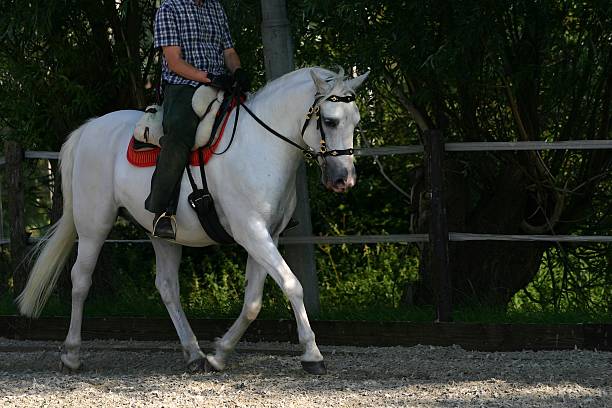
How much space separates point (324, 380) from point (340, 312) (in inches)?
77.9

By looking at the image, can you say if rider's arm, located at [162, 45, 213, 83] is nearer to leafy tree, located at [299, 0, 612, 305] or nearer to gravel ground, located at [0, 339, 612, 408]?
leafy tree, located at [299, 0, 612, 305]

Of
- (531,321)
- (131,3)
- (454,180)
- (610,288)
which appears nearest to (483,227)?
(454,180)

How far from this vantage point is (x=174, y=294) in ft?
25.7

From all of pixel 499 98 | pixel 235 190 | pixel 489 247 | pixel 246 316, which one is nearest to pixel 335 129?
pixel 235 190

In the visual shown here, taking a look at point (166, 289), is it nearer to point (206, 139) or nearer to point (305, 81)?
point (206, 139)

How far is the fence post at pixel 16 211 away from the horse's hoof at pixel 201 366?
103 inches

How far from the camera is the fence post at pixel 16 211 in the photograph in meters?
9.34

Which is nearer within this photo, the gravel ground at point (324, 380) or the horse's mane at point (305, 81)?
the gravel ground at point (324, 380)

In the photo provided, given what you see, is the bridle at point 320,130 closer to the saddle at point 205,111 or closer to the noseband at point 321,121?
the noseband at point 321,121

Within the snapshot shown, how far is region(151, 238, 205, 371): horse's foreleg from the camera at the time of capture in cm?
749

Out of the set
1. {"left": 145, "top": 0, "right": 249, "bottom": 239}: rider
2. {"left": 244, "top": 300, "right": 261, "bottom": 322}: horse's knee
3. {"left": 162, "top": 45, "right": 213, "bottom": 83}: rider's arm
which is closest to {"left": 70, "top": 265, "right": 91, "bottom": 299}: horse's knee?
{"left": 145, "top": 0, "right": 249, "bottom": 239}: rider

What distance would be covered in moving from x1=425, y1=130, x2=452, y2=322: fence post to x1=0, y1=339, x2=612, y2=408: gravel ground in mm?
436

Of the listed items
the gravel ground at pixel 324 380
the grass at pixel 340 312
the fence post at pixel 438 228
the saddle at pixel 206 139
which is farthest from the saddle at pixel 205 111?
the grass at pixel 340 312

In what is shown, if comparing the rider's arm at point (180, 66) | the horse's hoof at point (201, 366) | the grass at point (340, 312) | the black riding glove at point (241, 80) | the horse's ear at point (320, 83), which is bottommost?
the horse's hoof at point (201, 366)
